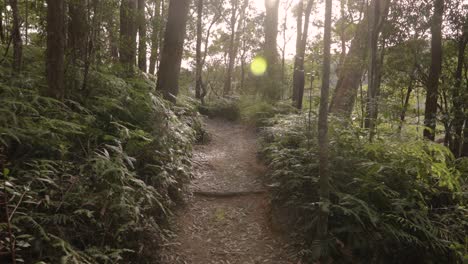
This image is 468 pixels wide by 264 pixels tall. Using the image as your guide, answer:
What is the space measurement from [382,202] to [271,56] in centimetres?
1264

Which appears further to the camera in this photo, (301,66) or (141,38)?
(301,66)

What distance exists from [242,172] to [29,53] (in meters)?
5.47

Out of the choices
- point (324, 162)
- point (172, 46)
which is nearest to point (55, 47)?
point (172, 46)

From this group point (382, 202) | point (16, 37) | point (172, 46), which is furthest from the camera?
point (172, 46)

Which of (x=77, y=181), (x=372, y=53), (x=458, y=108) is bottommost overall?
(x=77, y=181)

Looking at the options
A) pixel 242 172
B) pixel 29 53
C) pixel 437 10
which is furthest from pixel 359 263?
pixel 437 10

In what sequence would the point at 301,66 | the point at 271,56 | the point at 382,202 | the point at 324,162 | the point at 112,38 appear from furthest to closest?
1. the point at 271,56
2. the point at 301,66
3. the point at 112,38
4. the point at 382,202
5. the point at 324,162

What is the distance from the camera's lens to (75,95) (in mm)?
5934

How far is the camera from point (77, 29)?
237 inches

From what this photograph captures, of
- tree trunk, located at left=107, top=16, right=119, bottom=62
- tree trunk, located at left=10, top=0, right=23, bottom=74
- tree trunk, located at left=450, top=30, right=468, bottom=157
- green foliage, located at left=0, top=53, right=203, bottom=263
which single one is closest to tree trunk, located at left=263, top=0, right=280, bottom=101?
tree trunk, located at left=450, top=30, right=468, bottom=157

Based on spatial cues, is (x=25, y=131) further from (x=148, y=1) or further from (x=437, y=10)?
(x=148, y=1)

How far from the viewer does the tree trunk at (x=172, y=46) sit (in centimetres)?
858

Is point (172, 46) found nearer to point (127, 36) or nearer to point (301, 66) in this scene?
point (127, 36)

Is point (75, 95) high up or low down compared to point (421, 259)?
up
